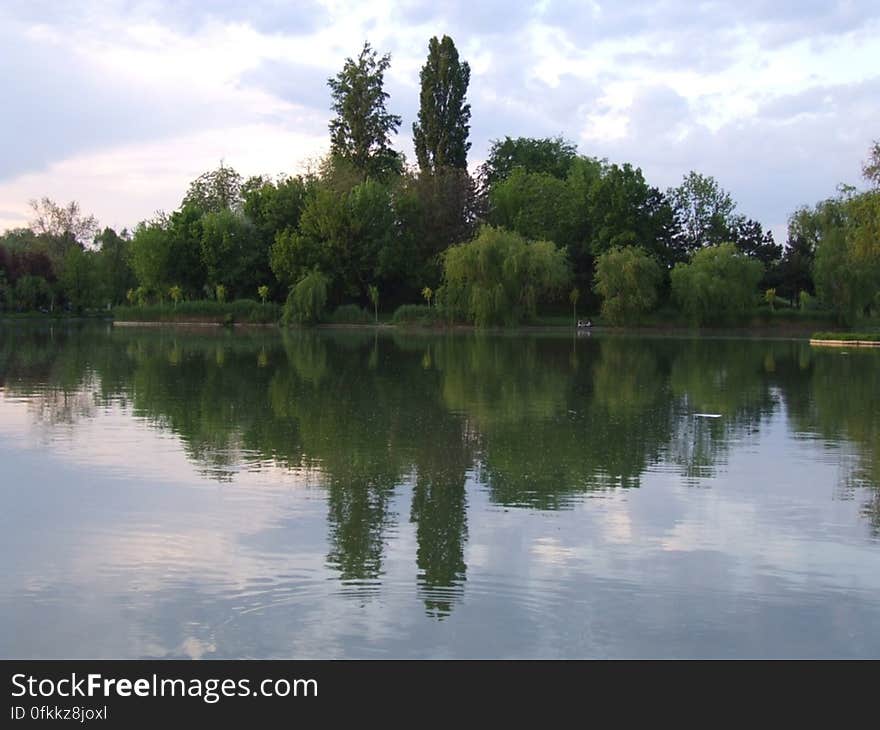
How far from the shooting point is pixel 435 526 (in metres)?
9.20

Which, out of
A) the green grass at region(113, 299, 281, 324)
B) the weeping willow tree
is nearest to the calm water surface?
the weeping willow tree

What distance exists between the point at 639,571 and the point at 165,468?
21.4ft

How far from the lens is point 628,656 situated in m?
6.03

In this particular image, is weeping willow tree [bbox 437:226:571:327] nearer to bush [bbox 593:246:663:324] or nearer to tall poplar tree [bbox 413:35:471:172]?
bush [bbox 593:246:663:324]

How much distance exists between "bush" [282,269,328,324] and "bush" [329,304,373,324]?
2232 millimetres

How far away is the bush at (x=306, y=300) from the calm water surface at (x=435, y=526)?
45288mm

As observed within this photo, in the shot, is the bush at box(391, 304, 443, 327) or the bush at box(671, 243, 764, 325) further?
the bush at box(391, 304, 443, 327)

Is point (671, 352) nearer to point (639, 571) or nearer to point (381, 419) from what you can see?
point (381, 419)

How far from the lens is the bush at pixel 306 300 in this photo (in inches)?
2594

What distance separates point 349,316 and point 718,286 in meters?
24.6

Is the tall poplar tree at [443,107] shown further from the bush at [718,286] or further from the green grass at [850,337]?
the green grass at [850,337]

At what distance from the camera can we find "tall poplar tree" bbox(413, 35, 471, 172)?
7450 centimetres

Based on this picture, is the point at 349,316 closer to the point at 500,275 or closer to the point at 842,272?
the point at 500,275

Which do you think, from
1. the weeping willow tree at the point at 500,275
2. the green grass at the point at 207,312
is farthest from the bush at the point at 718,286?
the green grass at the point at 207,312
